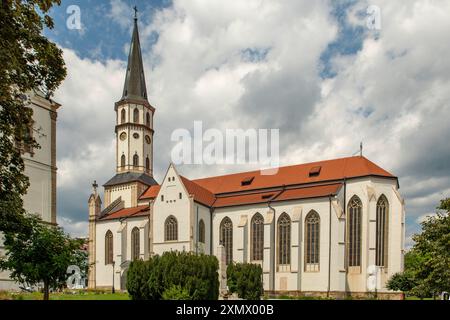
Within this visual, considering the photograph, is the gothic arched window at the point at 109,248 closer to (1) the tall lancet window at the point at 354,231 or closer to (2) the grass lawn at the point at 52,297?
(2) the grass lawn at the point at 52,297

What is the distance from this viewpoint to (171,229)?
172 feet

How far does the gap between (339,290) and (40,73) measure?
122ft

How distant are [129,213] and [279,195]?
21.4m

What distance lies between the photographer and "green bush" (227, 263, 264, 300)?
122 ft

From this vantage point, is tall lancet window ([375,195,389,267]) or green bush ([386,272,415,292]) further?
tall lancet window ([375,195,389,267])

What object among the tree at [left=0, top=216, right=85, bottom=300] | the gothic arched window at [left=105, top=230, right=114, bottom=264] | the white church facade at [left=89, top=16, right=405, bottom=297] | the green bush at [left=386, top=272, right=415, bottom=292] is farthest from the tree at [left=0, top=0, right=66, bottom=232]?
the gothic arched window at [left=105, top=230, right=114, bottom=264]

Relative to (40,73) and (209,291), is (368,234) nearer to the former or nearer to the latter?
(209,291)

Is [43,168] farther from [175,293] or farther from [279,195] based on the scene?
[279,195]

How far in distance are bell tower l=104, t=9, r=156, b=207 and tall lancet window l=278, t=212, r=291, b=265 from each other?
22894mm

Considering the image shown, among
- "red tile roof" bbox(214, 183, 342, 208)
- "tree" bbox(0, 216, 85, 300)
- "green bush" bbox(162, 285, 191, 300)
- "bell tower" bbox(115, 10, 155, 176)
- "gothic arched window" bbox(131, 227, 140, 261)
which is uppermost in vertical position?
"bell tower" bbox(115, 10, 155, 176)

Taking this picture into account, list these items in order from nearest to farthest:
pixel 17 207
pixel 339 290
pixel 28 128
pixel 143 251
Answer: pixel 28 128, pixel 17 207, pixel 339 290, pixel 143 251

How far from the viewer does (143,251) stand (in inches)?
2128

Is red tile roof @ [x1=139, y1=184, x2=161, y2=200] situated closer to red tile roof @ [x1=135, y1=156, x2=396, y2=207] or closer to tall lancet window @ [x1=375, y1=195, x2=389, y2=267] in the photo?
red tile roof @ [x1=135, y1=156, x2=396, y2=207]
